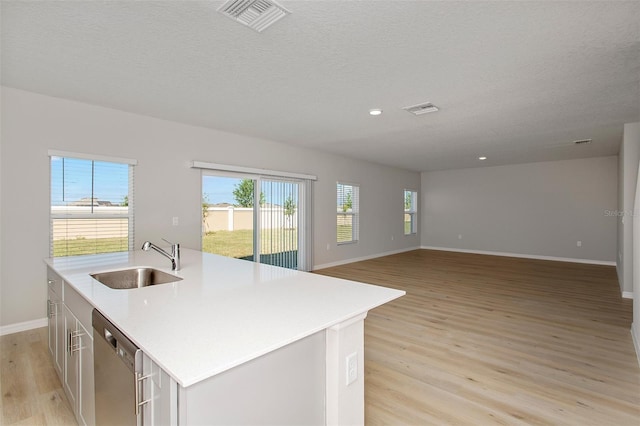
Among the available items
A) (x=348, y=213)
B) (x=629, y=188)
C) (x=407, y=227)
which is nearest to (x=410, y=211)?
(x=407, y=227)

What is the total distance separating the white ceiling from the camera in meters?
1.95

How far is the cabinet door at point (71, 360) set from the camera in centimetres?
177

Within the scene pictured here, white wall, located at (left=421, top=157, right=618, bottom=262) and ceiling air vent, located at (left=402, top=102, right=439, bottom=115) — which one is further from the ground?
ceiling air vent, located at (left=402, top=102, right=439, bottom=115)

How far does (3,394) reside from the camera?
7.07 feet

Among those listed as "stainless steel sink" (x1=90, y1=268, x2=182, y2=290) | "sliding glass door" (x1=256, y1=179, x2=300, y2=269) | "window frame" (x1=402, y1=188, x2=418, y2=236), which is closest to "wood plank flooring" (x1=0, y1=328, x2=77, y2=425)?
"stainless steel sink" (x1=90, y1=268, x2=182, y2=290)

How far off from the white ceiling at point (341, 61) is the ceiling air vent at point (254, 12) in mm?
62

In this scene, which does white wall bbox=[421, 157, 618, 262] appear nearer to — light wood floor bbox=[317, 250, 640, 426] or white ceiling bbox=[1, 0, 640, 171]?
light wood floor bbox=[317, 250, 640, 426]

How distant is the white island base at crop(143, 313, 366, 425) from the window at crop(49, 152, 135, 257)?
11.0 feet

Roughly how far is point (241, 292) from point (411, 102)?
2883 mm

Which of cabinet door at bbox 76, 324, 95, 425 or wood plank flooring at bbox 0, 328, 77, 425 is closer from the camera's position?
cabinet door at bbox 76, 324, 95, 425

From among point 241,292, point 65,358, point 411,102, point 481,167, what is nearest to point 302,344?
point 241,292

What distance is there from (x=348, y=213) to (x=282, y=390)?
6.21 meters

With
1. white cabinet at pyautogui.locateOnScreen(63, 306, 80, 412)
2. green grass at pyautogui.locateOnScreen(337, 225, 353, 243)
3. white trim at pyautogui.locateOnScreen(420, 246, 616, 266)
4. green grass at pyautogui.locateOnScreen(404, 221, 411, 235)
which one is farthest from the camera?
green grass at pyautogui.locateOnScreen(404, 221, 411, 235)

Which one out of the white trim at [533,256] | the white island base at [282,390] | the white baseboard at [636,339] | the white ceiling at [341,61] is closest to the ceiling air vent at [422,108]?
the white ceiling at [341,61]
